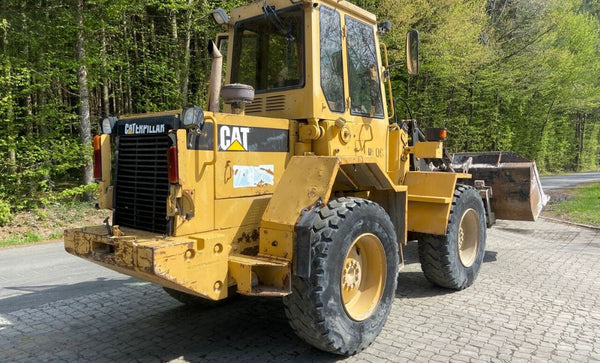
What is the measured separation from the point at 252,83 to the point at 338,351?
2.70 m

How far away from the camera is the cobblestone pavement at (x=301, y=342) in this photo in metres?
3.73

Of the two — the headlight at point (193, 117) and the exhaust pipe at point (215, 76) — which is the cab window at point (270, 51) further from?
the headlight at point (193, 117)

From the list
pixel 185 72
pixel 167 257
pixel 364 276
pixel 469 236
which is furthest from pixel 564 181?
pixel 167 257

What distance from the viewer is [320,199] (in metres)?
3.46

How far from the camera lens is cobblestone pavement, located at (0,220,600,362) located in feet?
12.2

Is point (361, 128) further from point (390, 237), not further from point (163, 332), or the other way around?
point (163, 332)

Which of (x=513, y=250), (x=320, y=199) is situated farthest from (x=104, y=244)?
(x=513, y=250)

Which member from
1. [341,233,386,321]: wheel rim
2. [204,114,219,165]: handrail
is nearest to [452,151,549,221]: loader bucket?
[341,233,386,321]: wheel rim

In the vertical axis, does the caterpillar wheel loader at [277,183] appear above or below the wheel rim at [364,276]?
above

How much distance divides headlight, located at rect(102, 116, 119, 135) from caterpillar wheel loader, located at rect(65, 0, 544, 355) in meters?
0.02

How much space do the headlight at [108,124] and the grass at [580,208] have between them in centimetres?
1018

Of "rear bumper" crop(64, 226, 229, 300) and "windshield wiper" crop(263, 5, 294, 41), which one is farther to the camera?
"windshield wiper" crop(263, 5, 294, 41)

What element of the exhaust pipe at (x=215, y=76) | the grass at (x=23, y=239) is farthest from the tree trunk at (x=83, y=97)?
the exhaust pipe at (x=215, y=76)

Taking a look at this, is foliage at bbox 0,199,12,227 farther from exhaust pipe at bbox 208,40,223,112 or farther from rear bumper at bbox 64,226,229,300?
exhaust pipe at bbox 208,40,223,112
